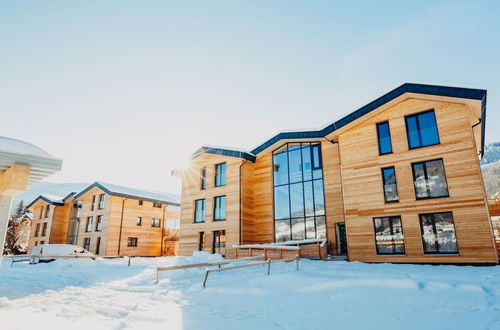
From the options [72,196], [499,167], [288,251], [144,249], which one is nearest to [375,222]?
[288,251]

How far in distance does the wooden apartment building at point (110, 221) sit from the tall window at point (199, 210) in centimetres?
935

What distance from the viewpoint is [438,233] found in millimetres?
12281

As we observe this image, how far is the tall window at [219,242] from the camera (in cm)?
1872

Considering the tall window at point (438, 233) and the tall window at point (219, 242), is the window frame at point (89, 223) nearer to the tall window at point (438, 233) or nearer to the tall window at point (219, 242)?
the tall window at point (219, 242)

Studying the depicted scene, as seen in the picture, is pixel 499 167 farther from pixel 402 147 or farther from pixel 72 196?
pixel 72 196

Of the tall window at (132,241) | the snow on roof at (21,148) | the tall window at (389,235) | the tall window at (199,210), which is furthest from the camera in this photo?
the tall window at (132,241)

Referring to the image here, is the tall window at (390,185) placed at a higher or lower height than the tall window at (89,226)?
higher

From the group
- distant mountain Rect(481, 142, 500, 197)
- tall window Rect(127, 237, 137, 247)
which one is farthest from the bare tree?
distant mountain Rect(481, 142, 500, 197)

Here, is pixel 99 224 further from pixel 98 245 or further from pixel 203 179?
pixel 203 179

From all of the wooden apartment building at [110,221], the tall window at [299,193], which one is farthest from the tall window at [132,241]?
the tall window at [299,193]

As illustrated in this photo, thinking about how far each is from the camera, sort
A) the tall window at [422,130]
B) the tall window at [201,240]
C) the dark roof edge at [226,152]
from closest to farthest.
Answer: the tall window at [422,130] → the dark roof edge at [226,152] → the tall window at [201,240]

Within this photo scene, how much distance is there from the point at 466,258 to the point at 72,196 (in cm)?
3239

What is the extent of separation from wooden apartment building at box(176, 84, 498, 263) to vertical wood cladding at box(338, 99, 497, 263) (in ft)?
0.12

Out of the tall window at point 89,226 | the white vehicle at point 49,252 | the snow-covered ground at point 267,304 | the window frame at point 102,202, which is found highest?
the window frame at point 102,202
